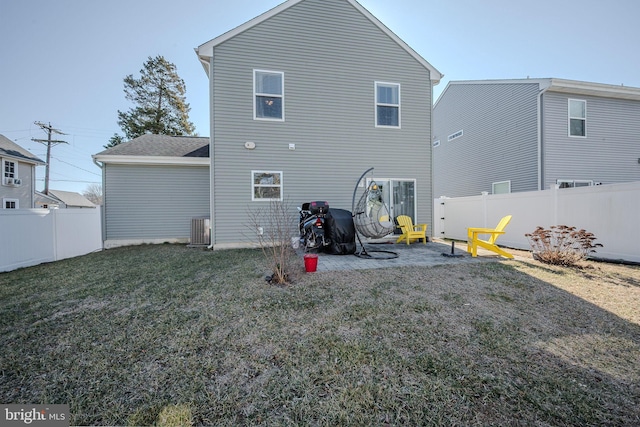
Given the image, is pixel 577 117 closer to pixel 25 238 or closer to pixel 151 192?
pixel 151 192

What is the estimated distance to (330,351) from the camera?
7.66ft

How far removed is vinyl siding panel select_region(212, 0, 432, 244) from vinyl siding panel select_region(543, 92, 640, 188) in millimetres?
4935

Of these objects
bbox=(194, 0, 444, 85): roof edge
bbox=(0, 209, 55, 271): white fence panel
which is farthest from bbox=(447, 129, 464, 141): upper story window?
bbox=(0, 209, 55, 271): white fence panel

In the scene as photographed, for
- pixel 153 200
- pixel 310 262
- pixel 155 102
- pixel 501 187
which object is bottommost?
pixel 310 262

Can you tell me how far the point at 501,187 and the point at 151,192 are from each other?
14.0 metres

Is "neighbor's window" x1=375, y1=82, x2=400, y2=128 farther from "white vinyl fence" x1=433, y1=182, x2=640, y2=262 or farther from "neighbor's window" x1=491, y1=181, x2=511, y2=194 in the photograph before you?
"neighbor's window" x1=491, y1=181, x2=511, y2=194

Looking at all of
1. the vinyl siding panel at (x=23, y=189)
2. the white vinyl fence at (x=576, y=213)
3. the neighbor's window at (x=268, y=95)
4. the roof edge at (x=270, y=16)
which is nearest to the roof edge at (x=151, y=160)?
the neighbor's window at (x=268, y=95)

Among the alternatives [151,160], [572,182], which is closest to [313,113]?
[151,160]

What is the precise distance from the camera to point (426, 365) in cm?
213

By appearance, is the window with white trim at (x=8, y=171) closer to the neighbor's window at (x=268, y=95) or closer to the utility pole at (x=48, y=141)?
the utility pole at (x=48, y=141)

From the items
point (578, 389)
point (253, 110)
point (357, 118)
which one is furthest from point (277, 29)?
point (578, 389)

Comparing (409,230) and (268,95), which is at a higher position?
(268,95)

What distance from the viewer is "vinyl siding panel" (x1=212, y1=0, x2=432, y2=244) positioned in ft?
25.2

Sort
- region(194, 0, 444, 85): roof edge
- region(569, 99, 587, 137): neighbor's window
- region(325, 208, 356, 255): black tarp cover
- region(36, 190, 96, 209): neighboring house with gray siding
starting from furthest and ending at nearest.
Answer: region(36, 190, 96, 209): neighboring house with gray siding < region(569, 99, 587, 137): neighbor's window < region(194, 0, 444, 85): roof edge < region(325, 208, 356, 255): black tarp cover
